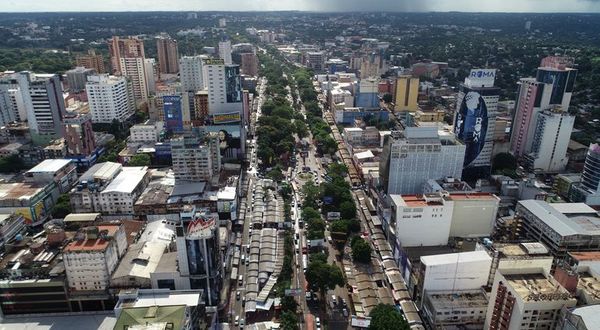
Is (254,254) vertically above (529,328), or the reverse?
(529,328)

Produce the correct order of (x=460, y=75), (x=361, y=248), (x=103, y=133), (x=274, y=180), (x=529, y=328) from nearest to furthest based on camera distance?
(x=529, y=328), (x=361, y=248), (x=274, y=180), (x=103, y=133), (x=460, y=75)

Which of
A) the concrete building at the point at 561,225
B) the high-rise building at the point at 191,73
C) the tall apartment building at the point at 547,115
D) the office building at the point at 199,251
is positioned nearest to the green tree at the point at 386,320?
the office building at the point at 199,251

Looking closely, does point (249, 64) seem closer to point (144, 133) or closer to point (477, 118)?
point (144, 133)

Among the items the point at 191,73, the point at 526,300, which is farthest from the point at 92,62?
the point at 526,300

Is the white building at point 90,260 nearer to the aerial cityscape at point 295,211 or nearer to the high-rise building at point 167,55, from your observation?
the aerial cityscape at point 295,211

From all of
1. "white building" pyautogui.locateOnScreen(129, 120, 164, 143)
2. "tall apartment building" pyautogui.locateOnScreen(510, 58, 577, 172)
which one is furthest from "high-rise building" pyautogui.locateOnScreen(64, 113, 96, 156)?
"tall apartment building" pyautogui.locateOnScreen(510, 58, 577, 172)

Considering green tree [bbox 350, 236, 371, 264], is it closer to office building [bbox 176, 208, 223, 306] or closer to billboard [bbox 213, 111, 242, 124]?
office building [bbox 176, 208, 223, 306]

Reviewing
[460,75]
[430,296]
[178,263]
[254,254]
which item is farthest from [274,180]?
[460,75]

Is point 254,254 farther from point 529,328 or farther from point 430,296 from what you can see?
point 529,328
